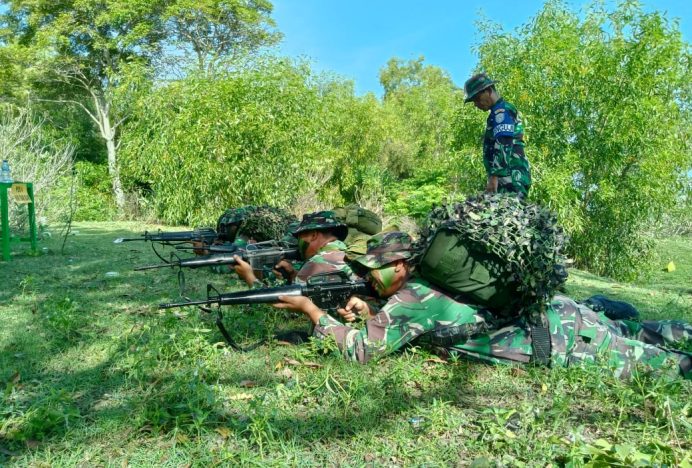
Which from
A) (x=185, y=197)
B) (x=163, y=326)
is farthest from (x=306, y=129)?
(x=163, y=326)

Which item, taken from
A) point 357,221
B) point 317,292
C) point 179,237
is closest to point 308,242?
point 357,221

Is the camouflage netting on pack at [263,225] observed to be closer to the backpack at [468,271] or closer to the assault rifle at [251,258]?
the assault rifle at [251,258]

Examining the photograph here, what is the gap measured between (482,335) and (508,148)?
103 inches

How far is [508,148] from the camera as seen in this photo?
5.16 m

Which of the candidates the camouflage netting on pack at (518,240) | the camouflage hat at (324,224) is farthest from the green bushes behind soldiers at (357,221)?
the camouflage netting on pack at (518,240)

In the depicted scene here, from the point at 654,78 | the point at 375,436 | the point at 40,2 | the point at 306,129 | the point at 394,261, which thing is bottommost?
the point at 375,436

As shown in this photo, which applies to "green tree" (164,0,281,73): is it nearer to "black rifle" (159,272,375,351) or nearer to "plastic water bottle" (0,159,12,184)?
"plastic water bottle" (0,159,12,184)

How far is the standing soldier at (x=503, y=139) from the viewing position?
5148 mm

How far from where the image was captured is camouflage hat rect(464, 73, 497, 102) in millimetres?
5141

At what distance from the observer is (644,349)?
2.99 meters

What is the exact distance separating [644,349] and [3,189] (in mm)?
7108

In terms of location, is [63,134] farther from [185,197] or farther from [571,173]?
[571,173]

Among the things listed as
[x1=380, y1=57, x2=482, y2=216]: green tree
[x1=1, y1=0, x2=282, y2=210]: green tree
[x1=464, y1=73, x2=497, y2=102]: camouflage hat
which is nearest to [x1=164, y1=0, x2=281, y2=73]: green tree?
[x1=1, y1=0, x2=282, y2=210]: green tree

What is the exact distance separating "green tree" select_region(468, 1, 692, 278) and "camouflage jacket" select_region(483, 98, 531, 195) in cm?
582
